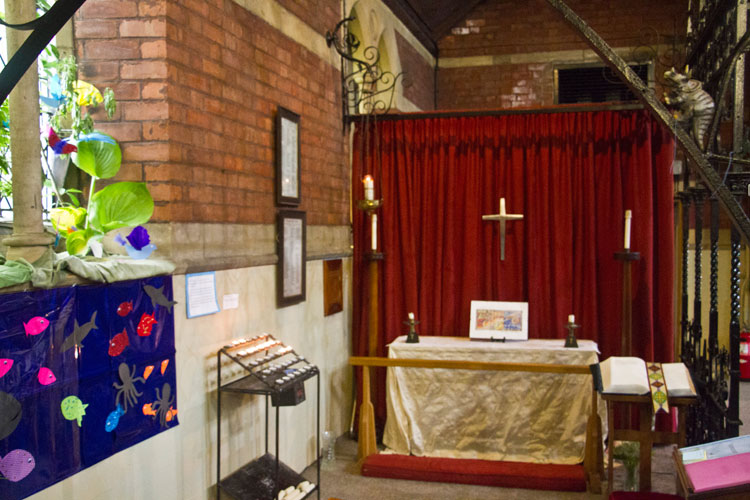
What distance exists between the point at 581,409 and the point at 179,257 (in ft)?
9.06

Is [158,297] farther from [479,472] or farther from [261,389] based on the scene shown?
[479,472]

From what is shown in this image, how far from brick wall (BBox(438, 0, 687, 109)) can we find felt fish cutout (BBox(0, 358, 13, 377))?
6511 millimetres

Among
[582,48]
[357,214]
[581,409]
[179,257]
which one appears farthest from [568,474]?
[582,48]

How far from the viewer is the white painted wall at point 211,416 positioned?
2.57 m

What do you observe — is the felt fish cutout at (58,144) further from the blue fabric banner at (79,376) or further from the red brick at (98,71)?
the blue fabric banner at (79,376)

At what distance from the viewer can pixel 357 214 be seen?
195 inches

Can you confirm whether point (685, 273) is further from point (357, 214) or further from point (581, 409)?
point (357, 214)

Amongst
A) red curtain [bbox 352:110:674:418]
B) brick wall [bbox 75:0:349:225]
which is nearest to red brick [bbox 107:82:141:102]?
brick wall [bbox 75:0:349:225]

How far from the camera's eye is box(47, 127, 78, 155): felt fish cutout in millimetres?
2555

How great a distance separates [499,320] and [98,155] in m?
2.89

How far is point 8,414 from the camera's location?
2002 mm

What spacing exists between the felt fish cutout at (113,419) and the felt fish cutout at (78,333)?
0.33m

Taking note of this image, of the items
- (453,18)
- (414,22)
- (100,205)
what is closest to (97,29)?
(100,205)

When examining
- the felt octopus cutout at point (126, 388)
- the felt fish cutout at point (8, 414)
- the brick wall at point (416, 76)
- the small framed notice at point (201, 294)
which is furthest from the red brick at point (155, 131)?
the brick wall at point (416, 76)
